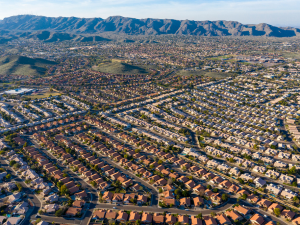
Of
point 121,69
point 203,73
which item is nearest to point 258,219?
point 203,73

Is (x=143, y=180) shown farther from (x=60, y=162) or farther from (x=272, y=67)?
(x=272, y=67)

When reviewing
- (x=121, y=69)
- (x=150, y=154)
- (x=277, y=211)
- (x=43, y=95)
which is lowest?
(x=150, y=154)

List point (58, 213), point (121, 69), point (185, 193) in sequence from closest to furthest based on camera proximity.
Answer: point (58, 213) → point (185, 193) → point (121, 69)

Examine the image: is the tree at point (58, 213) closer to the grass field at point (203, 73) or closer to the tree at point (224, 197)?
the tree at point (224, 197)

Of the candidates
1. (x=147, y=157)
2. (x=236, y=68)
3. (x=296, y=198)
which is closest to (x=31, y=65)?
(x=147, y=157)

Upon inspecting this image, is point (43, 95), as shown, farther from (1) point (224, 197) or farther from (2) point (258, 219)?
(2) point (258, 219)

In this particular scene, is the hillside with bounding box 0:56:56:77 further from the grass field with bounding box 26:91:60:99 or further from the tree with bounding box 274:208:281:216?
the tree with bounding box 274:208:281:216

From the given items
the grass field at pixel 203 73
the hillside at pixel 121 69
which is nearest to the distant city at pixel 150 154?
the grass field at pixel 203 73

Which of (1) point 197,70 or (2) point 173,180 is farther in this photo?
(1) point 197,70
